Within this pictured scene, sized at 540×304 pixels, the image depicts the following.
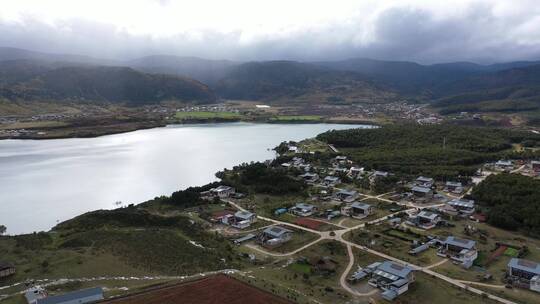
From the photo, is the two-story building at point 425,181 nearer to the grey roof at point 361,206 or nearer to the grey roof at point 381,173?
the grey roof at point 381,173

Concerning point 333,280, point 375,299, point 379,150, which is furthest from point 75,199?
point 379,150

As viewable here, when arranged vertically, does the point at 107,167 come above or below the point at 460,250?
below

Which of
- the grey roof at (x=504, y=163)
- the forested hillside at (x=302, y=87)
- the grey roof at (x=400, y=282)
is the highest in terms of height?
the forested hillside at (x=302, y=87)

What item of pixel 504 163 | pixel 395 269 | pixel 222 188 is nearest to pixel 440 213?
pixel 395 269

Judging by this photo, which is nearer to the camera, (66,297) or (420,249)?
(66,297)

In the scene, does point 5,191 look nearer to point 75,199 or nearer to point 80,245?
point 75,199

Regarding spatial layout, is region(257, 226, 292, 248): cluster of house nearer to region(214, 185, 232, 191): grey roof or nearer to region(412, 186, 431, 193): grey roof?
region(214, 185, 232, 191): grey roof

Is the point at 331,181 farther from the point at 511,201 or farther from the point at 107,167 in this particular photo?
the point at 107,167

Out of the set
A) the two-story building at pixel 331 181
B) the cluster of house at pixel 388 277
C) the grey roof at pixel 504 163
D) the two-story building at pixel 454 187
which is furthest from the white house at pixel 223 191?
the grey roof at pixel 504 163

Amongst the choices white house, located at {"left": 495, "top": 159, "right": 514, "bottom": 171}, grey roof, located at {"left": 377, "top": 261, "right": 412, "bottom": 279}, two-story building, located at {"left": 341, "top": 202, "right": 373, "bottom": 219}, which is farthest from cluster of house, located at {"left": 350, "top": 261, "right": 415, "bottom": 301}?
white house, located at {"left": 495, "top": 159, "right": 514, "bottom": 171}
